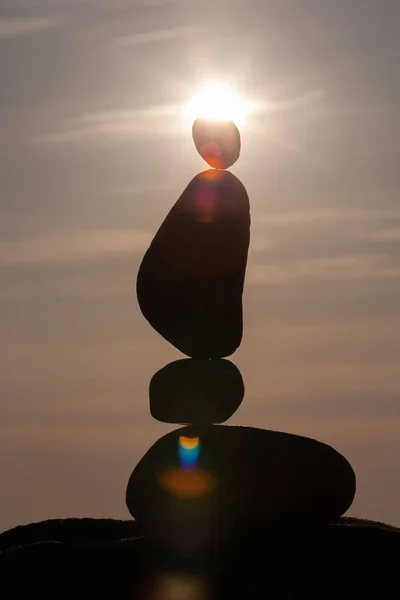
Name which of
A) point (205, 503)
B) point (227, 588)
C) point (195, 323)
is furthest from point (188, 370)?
point (227, 588)

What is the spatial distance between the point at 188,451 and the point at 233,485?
0.98m

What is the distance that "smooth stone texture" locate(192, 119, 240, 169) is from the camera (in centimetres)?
2131

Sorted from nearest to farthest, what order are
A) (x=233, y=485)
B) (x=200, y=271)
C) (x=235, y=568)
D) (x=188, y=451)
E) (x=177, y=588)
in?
(x=177, y=588) < (x=235, y=568) < (x=233, y=485) < (x=188, y=451) < (x=200, y=271)

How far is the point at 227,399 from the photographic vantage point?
2080 centimetres

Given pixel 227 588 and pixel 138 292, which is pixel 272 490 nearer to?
pixel 227 588

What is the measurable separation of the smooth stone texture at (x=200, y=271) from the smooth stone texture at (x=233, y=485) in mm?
1725

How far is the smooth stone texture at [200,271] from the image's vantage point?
2067 cm

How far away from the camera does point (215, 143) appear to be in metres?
21.3

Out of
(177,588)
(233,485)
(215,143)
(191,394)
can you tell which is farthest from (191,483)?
(215,143)

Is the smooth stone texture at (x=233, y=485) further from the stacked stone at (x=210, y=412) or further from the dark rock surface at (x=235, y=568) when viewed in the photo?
the dark rock surface at (x=235, y=568)

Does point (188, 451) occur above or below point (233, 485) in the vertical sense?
above

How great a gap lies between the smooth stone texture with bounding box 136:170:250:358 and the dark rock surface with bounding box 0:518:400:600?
3.57 metres

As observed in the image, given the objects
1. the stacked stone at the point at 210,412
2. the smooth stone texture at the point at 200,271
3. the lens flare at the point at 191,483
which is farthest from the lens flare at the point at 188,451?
the smooth stone texture at the point at 200,271

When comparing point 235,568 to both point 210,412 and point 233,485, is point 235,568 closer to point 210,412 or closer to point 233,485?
point 233,485
